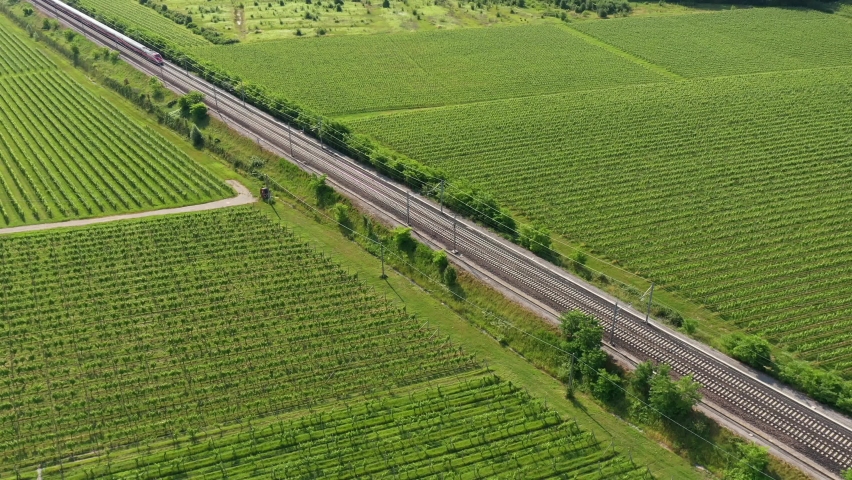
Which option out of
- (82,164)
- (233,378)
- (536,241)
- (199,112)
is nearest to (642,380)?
(536,241)

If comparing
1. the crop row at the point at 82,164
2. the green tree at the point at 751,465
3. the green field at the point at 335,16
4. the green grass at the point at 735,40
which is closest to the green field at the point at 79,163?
the crop row at the point at 82,164

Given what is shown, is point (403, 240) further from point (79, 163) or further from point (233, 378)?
point (79, 163)

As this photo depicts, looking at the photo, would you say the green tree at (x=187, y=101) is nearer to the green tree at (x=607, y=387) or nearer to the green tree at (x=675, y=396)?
the green tree at (x=607, y=387)

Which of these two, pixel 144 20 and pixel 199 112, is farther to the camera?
pixel 144 20

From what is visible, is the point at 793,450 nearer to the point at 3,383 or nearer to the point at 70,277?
the point at 3,383

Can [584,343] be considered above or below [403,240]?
below

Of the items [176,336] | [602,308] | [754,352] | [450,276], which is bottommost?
[176,336]

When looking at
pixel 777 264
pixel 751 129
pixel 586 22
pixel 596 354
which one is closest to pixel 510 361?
pixel 596 354
